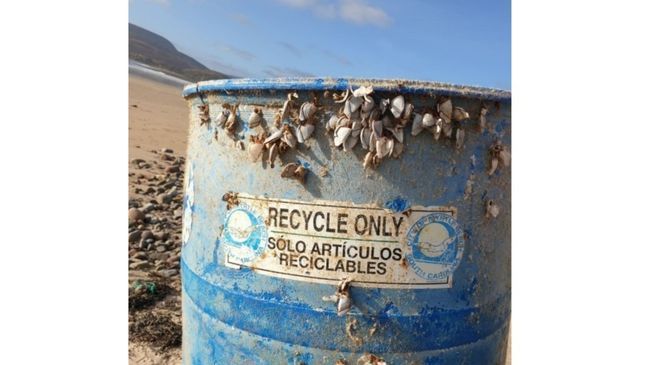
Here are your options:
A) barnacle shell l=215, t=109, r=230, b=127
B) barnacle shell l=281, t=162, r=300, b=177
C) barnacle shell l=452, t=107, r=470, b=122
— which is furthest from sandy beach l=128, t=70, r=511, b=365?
barnacle shell l=452, t=107, r=470, b=122

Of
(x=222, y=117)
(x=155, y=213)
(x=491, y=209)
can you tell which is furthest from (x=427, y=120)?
(x=155, y=213)

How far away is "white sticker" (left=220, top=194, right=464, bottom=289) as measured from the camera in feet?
4.43

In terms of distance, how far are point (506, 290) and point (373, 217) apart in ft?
1.89

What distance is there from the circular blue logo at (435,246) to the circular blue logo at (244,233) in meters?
0.40

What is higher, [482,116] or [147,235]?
[482,116]

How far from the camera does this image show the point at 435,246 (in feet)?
4.57

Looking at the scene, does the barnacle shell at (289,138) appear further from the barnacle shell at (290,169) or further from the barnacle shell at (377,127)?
the barnacle shell at (377,127)

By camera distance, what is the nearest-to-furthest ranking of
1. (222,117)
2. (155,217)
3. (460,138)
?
(460,138) < (222,117) < (155,217)

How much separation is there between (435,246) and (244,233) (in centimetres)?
52

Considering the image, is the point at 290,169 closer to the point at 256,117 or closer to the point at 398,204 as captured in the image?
the point at 256,117

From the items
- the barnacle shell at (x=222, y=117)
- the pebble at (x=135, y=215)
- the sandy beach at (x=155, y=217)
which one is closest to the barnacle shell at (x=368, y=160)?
the barnacle shell at (x=222, y=117)

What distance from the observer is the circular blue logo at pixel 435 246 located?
1370mm
